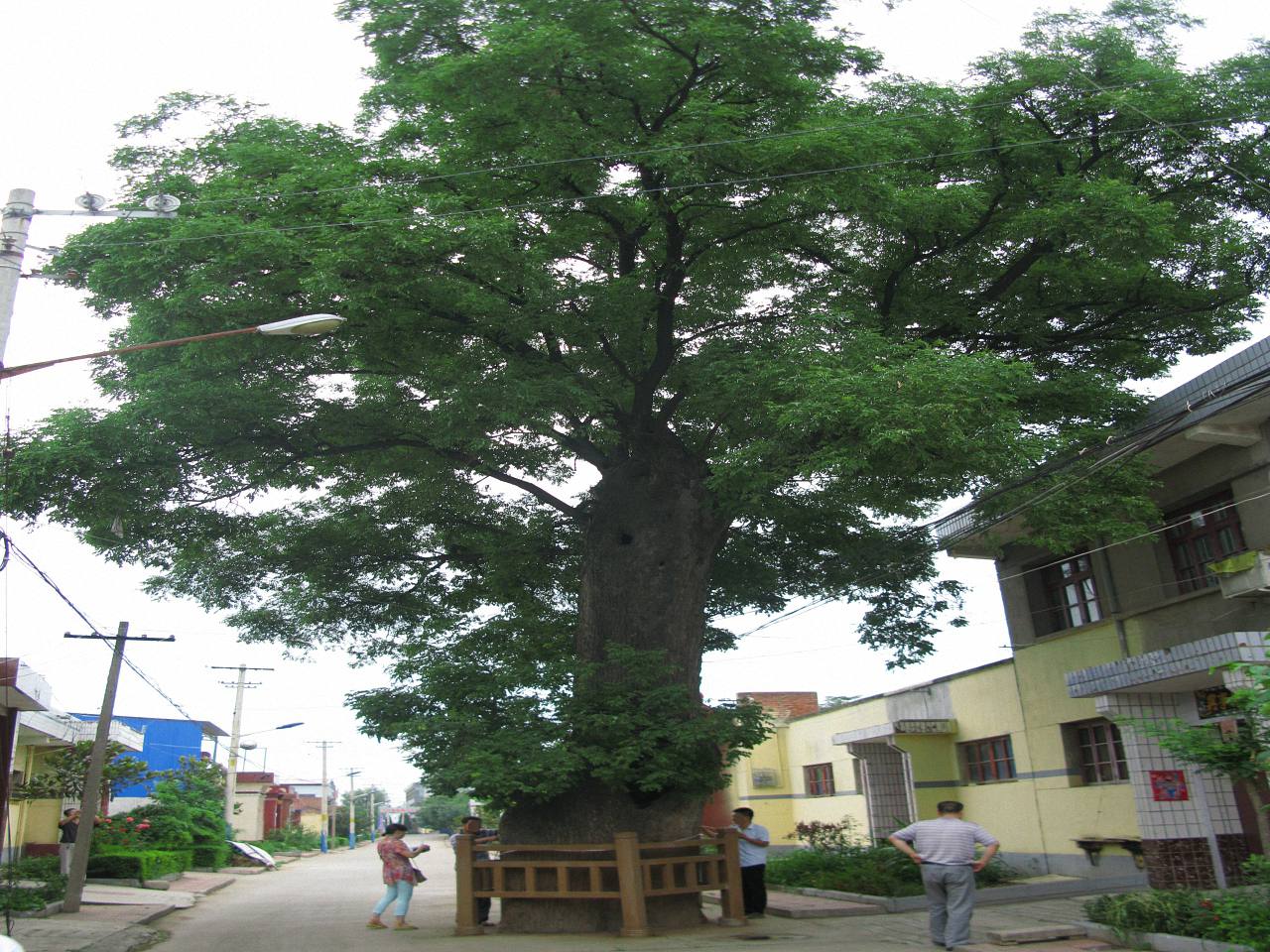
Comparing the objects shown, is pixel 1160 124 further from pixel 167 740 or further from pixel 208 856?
pixel 167 740

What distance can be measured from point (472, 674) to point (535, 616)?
524 cm

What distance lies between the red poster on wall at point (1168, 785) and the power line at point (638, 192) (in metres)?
7.86

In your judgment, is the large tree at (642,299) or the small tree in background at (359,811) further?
the small tree in background at (359,811)

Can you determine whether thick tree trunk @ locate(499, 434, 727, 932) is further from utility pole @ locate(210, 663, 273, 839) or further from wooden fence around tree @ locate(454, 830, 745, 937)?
utility pole @ locate(210, 663, 273, 839)

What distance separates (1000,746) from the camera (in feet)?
64.7

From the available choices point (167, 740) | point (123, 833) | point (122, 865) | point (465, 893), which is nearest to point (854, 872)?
point (465, 893)

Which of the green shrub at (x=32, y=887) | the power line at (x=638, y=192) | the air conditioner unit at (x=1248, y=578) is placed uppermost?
the power line at (x=638, y=192)

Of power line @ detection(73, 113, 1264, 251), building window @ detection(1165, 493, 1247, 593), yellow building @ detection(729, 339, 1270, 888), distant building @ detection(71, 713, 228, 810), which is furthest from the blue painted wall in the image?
building window @ detection(1165, 493, 1247, 593)

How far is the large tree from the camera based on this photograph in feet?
37.2

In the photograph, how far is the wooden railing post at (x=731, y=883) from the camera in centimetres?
1243

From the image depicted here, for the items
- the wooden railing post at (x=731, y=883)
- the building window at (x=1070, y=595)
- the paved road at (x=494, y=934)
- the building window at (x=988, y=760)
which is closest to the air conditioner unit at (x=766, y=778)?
the building window at (x=988, y=760)

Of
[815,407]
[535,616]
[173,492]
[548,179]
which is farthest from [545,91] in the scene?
[535,616]

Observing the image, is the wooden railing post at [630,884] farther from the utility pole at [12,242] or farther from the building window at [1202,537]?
the building window at [1202,537]

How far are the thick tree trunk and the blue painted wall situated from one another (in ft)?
142
